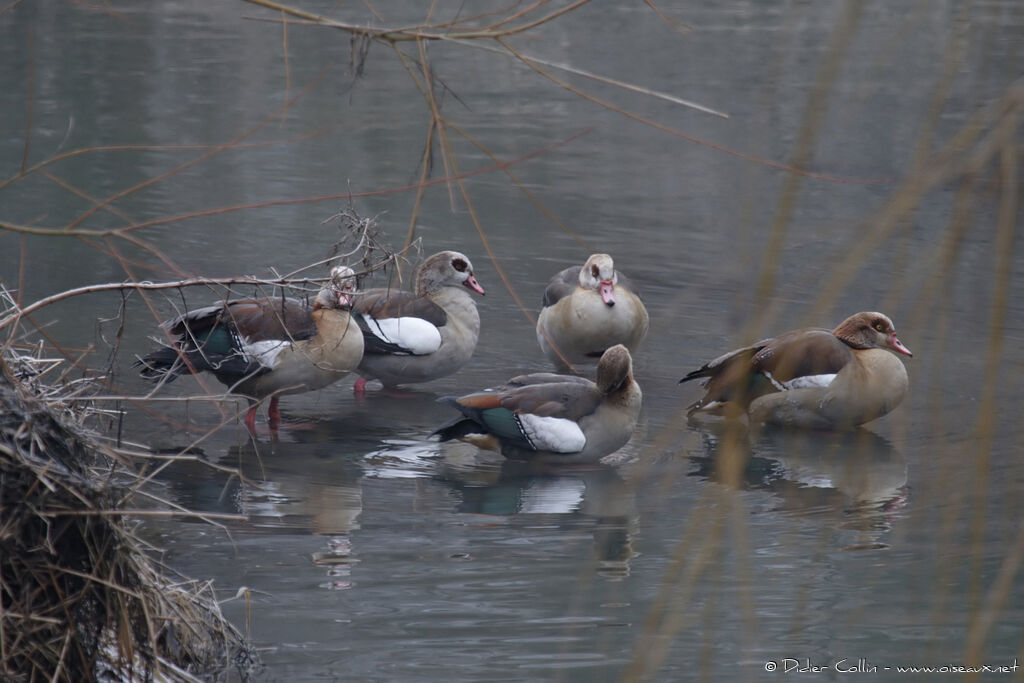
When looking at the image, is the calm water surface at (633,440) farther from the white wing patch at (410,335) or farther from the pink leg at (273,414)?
the white wing patch at (410,335)

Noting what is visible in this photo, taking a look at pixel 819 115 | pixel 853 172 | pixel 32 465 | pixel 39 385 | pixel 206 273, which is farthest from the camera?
pixel 853 172

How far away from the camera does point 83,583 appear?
110 inches

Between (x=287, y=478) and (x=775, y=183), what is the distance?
6844 millimetres

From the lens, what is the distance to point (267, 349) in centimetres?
545

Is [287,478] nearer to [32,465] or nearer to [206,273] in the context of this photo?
[32,465]

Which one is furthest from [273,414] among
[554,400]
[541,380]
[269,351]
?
[554,400]

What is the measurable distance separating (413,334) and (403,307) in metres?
0.30

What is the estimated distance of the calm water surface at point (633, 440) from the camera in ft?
4.03

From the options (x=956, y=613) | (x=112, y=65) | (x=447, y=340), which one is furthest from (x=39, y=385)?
(x=112, y=65)

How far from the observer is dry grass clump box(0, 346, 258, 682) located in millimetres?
2604

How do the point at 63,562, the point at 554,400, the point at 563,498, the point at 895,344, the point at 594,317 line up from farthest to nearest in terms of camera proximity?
1. the point at 594,317
2. the point at 895,344
3. the point at 554,400
4. the point at 563,498
5. the point at 63,562

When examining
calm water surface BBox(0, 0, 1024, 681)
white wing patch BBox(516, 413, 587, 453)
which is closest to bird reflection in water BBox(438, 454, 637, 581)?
calm water surface BBox(0, 0, 1024, 681)

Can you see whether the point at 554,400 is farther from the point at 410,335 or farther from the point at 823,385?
the point at 823,385

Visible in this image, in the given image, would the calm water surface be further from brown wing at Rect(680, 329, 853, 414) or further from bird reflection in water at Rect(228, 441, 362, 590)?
brown wing at Rect(680, 329, 853, 414)
